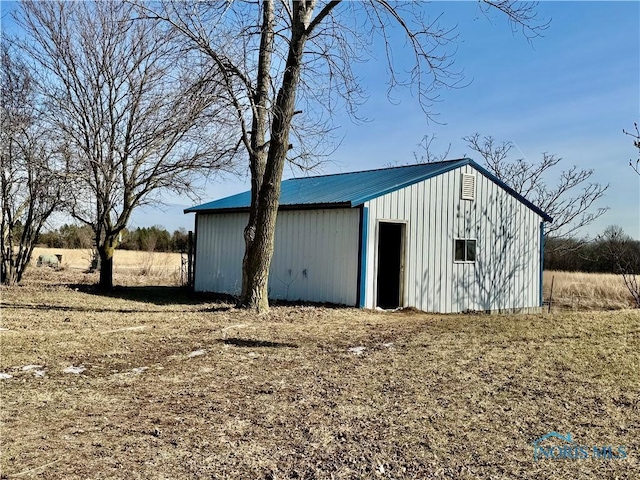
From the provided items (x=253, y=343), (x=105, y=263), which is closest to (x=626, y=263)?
(x=253, y=343)

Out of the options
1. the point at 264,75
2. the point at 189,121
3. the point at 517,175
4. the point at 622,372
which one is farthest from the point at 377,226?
the point at 517,175

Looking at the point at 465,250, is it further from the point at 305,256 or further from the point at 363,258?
the point at 305,256

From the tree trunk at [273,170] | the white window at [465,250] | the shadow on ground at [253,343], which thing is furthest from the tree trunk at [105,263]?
the white window at [465,250]

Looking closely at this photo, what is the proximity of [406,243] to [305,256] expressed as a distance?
2.46 m

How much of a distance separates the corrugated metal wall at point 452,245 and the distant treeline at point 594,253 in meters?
2.47

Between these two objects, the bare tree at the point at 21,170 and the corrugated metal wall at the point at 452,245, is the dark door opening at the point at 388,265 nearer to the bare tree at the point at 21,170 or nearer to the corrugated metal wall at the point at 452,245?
the corrugated metal wall at the point at 452,245

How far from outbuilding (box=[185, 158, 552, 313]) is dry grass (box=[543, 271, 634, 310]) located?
8.49ft

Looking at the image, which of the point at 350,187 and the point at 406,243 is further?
the point at 350,187

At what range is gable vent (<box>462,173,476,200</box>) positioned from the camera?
549 inches

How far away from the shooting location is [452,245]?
45.4 ft

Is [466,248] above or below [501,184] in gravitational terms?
below

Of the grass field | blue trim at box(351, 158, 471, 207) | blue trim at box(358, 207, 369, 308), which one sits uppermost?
blue trim at box(351, 158, 471, 207)

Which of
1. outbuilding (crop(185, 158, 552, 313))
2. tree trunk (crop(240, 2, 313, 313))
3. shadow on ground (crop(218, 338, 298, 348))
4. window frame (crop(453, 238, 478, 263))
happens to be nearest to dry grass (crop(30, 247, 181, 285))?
outbuilding (crop(185, 158, 552, 313))

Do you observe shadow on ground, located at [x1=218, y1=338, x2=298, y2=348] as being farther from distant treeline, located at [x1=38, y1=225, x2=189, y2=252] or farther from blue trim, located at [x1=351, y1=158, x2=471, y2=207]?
distant treeline, located at [x1=38, y1=225, x2=189, y2=252]
